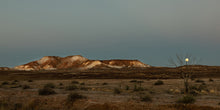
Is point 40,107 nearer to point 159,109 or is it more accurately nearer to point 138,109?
point 138,109

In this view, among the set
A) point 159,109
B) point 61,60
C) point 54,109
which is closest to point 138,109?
point 159,109

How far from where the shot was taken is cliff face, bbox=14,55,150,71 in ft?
428

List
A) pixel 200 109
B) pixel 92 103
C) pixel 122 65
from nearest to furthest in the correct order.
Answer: pixel 200 109 < pixel 92 103 < pixel 122 65

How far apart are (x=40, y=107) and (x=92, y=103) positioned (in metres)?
2.77

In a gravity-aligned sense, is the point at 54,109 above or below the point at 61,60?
below

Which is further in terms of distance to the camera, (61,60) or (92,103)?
(61,60)

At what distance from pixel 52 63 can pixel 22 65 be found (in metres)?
27.4

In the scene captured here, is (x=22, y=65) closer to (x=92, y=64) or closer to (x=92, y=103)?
(x=92, y=64)

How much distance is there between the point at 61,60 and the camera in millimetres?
146875

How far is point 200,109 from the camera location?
7871 mm

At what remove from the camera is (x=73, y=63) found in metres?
140

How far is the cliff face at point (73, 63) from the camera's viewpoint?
428ft

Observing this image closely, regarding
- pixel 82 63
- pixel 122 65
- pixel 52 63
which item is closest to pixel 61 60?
pixel 52 63

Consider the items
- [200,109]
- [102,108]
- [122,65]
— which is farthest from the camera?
[122,65]
